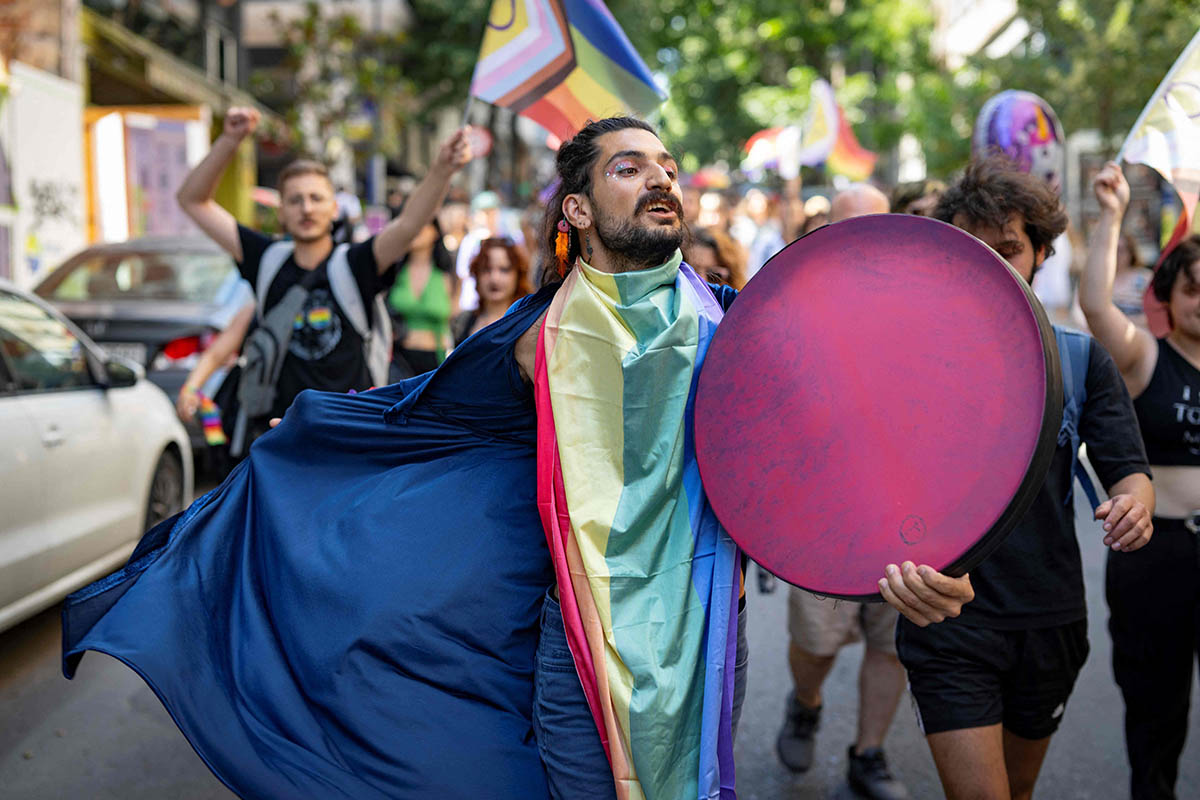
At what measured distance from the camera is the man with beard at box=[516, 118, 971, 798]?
2.24m

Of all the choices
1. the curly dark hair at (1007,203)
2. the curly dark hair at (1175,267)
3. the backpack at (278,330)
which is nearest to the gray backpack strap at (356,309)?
the backpack at (278,330)

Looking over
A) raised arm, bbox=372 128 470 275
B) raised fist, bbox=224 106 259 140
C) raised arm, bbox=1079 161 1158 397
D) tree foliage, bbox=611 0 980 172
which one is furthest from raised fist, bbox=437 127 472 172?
tree foliage, bbox=611 0 980 172

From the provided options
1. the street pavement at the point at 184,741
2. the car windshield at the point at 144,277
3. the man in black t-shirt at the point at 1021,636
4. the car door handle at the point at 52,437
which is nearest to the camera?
the man in black t-shirt at the point at 1021,636

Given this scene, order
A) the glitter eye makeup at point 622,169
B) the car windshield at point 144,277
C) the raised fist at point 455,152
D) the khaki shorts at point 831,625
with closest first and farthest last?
the glitter eye makeup at point 622,169
the raised fist at point 455,152
the khaki shorts at point 831,625
the car windshield at point 144,277

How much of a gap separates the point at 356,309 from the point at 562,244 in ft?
6.34

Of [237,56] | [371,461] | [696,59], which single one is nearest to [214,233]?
[371,461]

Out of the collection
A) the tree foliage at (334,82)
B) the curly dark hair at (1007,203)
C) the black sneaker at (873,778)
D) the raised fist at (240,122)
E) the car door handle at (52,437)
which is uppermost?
the tree foliage at (334,82)

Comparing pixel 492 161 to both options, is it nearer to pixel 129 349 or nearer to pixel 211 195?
pixel 129 349

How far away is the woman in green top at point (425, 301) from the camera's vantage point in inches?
248

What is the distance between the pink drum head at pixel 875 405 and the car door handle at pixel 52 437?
368 cm

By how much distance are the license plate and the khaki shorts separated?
5.56 meters

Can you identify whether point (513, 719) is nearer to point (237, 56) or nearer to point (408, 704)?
point (408, 704)

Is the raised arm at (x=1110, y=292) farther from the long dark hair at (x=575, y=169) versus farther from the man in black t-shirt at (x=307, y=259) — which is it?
the man in black t-shirt at (x=307, y=259)

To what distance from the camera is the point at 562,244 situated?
2.66m
